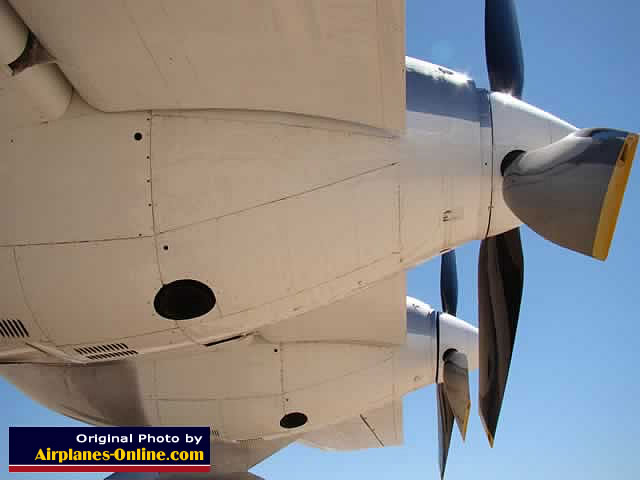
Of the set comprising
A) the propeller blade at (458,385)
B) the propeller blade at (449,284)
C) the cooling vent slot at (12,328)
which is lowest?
the cooling vent slot at (12,328)

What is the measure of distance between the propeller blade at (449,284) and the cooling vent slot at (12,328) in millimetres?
7282

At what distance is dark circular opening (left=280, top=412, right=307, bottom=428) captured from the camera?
8.81 metres

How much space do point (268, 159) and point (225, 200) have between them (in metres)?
0.50

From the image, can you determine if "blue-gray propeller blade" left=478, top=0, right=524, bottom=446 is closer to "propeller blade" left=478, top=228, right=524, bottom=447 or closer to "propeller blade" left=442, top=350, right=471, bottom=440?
"propeller blade" left=478, top=228, right=524, bottom=447

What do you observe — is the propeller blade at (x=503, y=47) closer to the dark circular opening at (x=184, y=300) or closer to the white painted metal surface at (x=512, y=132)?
the white painted metal surface at (x=512, y=132)

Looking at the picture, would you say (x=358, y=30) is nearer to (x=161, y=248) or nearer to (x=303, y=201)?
(x=303, y=201)

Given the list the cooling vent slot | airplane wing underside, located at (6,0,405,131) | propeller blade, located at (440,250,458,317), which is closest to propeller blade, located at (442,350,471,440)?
propeller blade, located at (440,250,458,317)

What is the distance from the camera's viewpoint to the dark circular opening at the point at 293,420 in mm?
8812

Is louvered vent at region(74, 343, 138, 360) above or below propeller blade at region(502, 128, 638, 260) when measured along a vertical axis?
below

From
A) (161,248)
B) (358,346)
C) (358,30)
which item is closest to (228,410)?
(358,346)

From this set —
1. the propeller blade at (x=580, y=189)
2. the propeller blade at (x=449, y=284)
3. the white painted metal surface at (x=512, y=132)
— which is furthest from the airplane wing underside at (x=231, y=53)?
the propeller blade at (x=449, y=284)

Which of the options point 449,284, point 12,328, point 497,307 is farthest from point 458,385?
point 12,328

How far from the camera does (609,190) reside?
4574mm

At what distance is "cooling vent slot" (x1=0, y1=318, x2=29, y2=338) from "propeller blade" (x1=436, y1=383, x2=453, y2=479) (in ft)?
25.4
